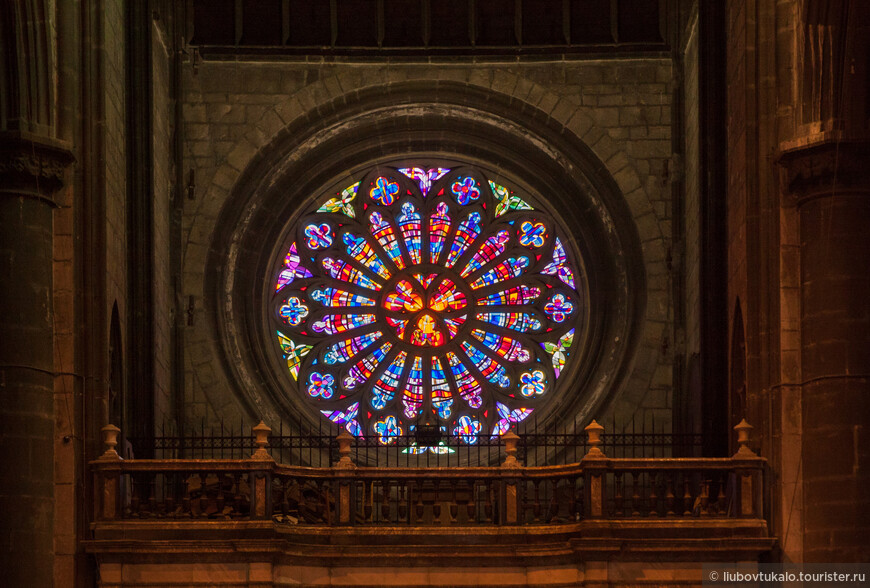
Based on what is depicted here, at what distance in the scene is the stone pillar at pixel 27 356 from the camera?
1772cm

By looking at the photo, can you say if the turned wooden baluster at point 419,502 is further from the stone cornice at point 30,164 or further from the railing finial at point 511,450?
the stone cornice at point 30,164

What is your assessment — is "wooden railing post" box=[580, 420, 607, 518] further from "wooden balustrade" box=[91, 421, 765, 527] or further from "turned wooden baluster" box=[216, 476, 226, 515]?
"turned wooden baluster" box=[216, 476, 226, 515]

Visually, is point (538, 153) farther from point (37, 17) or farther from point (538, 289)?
point (37, 17)

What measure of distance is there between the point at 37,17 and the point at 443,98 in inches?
305

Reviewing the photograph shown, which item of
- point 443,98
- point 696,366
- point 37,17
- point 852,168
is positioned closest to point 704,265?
point 696,366

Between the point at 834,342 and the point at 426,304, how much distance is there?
800cm

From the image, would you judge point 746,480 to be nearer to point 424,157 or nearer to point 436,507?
point 436,507

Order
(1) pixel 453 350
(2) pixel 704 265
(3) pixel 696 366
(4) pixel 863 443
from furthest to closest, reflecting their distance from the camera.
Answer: (1) pixel 453 350
(3) pixel 696 366
(2) pixel 704 265
(4) pixel 863 443

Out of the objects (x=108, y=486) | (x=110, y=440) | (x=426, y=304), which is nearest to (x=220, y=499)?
(x=108, y=486)

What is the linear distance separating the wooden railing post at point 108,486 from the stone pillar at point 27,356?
1.61ft

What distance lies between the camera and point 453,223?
2536 cm

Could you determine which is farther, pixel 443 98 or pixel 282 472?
pixel 443 98

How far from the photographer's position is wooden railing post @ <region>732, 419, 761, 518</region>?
1825 cm

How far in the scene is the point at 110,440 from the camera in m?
18.4
